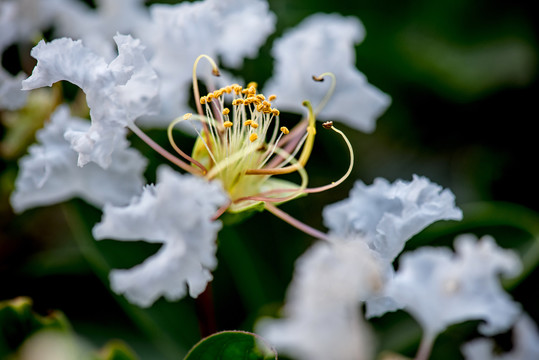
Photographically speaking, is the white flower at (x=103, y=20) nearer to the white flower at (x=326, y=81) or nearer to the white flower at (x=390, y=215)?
the white flower at (x=326, y=81)

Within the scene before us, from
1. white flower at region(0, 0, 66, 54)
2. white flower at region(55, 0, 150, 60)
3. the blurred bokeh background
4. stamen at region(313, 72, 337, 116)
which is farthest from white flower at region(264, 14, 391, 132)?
white flower at region(0, 0, 66, 54)

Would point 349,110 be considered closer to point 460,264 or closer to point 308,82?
point 308,82

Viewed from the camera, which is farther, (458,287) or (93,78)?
(458,287)

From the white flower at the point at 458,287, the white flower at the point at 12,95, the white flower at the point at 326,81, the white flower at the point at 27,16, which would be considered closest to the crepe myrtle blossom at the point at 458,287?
the white flower at the point at 458,287

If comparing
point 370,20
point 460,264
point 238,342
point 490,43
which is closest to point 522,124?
point 490,43

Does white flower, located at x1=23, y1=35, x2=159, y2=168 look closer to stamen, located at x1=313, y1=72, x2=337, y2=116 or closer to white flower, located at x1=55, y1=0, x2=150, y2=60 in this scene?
stamen, located at x1=313, y1=72, x2=337, y2=116

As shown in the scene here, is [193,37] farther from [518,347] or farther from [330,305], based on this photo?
[518,347]

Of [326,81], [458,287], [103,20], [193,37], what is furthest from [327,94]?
[103,20]
